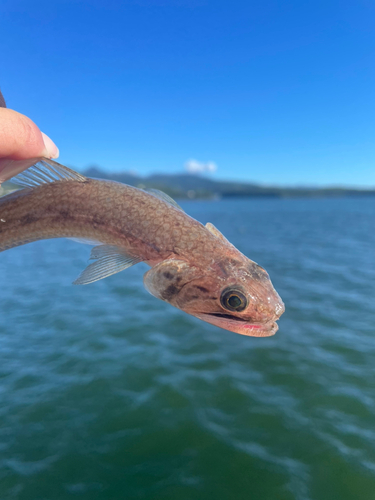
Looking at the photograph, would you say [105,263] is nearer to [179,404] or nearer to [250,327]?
[250,327]

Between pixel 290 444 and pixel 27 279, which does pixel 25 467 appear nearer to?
pixel 290 444

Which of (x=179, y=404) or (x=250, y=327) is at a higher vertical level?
(x=250, y=327)

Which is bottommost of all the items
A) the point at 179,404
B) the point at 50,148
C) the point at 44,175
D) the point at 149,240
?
the point at 179,404

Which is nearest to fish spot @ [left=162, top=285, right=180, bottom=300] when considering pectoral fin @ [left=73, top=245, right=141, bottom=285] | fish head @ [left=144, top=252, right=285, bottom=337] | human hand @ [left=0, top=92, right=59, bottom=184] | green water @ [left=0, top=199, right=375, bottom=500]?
fish head @ [left=144, top=252, right=285, bottom=337]

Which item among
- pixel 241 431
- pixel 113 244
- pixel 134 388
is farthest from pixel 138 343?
pixel 113 244

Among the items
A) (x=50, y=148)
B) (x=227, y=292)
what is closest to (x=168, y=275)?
(x=227, y=292)

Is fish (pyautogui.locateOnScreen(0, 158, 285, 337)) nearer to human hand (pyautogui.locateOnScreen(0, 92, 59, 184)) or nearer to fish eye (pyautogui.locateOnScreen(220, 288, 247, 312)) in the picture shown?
fish eye (pyautogui.locateOnScreen(220, 288, 247, 312))
